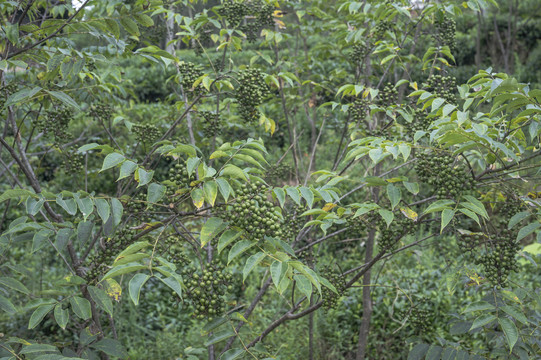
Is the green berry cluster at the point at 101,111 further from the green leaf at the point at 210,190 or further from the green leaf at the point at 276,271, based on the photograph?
the green leaf at the point at 276,271

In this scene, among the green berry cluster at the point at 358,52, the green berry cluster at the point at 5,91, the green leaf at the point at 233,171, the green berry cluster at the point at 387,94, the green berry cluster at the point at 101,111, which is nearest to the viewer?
the green leaf at the point at 233,171

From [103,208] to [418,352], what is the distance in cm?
175

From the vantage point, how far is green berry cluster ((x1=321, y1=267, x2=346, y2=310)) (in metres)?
2.35

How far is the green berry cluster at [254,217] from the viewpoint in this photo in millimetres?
1656

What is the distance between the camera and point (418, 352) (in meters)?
2.37

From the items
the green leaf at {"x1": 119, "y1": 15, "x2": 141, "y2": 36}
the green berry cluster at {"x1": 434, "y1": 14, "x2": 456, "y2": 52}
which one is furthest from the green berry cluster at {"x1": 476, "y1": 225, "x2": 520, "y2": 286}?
the green leaf at {"x1": 119, "y1": 15, "x2": 141, "y2": 36}

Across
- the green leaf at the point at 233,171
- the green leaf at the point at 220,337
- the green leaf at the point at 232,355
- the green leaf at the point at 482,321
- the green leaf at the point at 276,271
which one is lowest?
the green leaf at the point at 482,321

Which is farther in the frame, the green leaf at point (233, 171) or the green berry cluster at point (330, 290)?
the green berry cluster at point (330, 290)

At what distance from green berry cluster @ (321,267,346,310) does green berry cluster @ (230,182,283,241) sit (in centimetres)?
79

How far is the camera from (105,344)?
7.00ft

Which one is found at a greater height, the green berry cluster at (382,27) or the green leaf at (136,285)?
the green berry cluster at (382,27)

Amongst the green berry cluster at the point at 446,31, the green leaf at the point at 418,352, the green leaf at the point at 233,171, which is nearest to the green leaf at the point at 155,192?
the green leaf at the point at 233,171

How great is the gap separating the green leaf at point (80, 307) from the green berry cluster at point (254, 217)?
700 mm

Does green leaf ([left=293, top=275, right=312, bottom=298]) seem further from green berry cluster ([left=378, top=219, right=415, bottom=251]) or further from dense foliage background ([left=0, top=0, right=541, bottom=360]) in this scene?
green berry cluster ([left=378, top=219, right=415, bottom=251])
